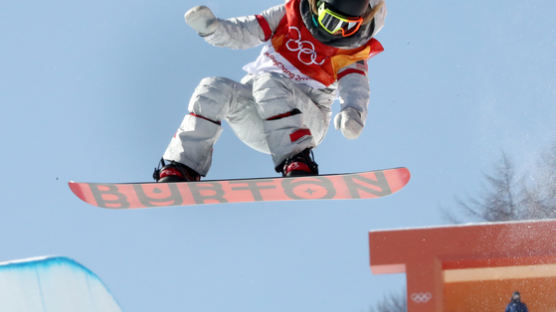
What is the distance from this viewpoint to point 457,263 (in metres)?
6.94

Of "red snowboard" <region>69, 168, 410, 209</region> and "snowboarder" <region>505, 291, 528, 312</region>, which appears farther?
"snowboarder" <region>505, 291, 528, 312</region>

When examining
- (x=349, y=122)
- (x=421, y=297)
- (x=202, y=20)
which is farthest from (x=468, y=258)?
(x=202, y=20)

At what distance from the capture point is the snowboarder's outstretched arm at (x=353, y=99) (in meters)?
4.45

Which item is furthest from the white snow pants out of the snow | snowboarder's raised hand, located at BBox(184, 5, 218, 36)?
the snow

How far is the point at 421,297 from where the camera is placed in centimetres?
675

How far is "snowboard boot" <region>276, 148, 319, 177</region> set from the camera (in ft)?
14.3

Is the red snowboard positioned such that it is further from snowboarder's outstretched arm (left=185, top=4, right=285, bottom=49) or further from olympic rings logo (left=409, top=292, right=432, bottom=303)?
olympic rings logo (left=409, top=292, right=432, bottom=303)

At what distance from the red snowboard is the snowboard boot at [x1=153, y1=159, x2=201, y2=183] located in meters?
0.04

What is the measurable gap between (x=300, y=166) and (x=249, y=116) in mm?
452

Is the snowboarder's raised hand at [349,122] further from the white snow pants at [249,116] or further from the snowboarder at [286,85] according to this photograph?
the white snow pants at [249,116]

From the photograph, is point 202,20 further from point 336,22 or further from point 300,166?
point 300,166

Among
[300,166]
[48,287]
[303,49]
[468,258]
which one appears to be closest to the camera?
[300,166]

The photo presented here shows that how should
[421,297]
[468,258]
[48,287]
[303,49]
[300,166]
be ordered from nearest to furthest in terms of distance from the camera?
1. [300,166]
2. [48,287]
3. [303,49]
4. [421,297]
5. [468,258]

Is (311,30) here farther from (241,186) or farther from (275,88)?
(241,186)
